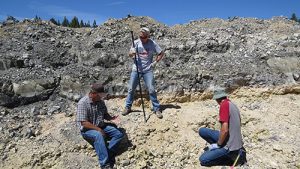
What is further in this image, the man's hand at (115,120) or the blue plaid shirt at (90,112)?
the man's hand at (115,120)

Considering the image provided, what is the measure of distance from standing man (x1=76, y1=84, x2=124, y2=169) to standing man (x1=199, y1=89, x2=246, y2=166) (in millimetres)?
1911

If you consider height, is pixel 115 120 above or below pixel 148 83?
below

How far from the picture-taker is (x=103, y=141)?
7.26 meters

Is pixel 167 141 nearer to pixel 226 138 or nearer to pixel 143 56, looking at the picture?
pixel 226 138

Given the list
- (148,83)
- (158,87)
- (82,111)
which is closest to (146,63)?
(148,83)

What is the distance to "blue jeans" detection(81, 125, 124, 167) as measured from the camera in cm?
723

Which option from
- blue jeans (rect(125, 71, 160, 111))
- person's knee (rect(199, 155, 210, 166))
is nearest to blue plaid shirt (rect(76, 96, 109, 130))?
blue jeans (rect(125, 71, 160, 111))

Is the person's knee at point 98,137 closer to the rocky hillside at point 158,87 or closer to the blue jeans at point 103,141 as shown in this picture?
the blue jeans at point 103,141

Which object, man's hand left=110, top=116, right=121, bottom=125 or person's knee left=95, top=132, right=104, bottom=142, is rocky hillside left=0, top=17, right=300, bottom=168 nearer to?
man's hand left=110, top=116, right=121, bottom=125

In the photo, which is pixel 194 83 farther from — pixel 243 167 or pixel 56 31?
pixel 56 31

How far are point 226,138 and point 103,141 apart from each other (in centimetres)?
245

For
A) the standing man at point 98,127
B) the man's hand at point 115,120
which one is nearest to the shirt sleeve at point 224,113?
the standing man at point 98,127

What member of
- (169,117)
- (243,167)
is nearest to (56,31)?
(169,117)

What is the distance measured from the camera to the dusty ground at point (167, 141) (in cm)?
784
